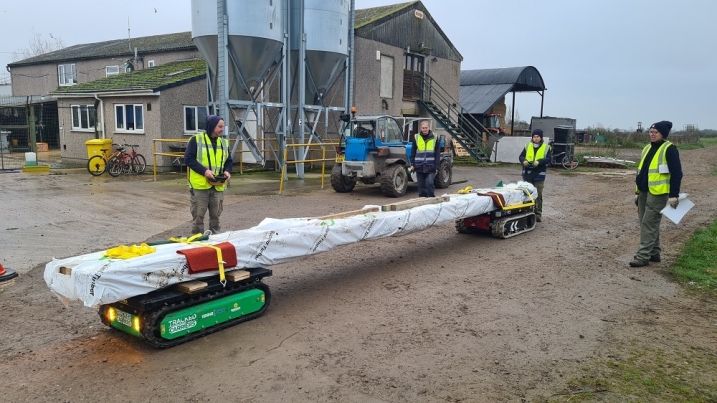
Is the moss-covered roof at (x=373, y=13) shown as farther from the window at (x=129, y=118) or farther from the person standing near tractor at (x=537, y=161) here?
the person standing near tractor at (x=537, y=161)

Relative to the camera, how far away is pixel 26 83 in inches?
1271

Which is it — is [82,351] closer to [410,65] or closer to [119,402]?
[119,402]

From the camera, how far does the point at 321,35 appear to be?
58.6 feet

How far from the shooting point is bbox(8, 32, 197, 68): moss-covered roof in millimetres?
24927

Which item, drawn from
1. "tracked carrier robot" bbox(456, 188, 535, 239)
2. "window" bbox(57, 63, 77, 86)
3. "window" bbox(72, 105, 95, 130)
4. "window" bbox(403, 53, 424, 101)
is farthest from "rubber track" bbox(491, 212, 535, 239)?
"window" bbox(57, 63, 77, 86)

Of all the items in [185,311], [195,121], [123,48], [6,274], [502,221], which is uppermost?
[123,48]

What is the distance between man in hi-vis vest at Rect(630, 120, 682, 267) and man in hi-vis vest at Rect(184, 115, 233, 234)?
5648 mm

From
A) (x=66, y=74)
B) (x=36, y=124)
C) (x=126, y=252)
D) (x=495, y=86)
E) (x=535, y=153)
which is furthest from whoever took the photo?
(x=495, y=86)

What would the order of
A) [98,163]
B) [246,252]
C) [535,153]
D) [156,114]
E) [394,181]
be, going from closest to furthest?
1. [246,252]
2. [535,153]
3. [394,181]
4. [98,163]
5. [156,114]

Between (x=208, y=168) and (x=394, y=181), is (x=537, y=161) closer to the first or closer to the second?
(x=394, y=181)

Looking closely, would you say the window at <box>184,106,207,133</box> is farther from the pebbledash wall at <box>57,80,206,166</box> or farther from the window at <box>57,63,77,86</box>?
the window at <box>57,63,77,86</box>

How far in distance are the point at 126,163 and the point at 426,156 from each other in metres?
11.8

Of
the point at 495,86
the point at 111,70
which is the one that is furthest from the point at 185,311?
the point at 495,86

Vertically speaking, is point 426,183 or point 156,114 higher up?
point 156,114
